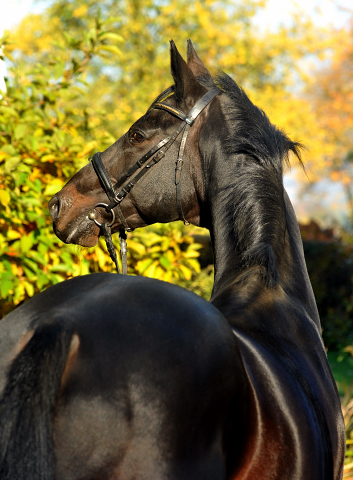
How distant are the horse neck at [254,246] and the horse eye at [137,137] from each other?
1.31 feet

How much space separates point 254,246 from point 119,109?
8.30m

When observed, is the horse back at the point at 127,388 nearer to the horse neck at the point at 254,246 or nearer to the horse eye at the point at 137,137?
the horse neck at the point at 254,246

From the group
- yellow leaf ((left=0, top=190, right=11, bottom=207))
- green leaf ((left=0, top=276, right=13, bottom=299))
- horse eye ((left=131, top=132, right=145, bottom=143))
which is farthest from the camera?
yellow leaf ((left=0, top=190, right=11, bottom=207))

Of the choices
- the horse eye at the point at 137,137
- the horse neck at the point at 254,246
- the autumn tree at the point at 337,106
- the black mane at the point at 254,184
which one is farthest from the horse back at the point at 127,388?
the autumn tree at the point at 337,106

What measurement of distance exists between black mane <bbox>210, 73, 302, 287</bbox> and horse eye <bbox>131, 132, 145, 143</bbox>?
1.43 feet

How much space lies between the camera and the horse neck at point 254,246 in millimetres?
1786

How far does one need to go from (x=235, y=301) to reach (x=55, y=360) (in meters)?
0.83

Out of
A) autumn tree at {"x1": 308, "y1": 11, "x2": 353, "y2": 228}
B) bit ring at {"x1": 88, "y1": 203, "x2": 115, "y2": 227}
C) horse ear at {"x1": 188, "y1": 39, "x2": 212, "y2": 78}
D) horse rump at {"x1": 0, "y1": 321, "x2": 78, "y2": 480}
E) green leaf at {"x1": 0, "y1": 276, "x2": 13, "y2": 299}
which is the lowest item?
horse rump at {"x1": 0, "y1": 321, "x2": 78, "y2": 480}

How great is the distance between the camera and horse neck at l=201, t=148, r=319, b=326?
1.79m

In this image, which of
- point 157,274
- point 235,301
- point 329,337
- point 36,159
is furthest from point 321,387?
point 329,337

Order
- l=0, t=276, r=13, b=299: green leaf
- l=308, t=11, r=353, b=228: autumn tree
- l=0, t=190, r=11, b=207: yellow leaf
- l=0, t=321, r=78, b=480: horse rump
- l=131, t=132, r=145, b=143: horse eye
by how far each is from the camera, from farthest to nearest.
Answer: l=308, t=11, r=353, b=228: autumn tree < l=0, t=190, r=11, b=207: yellow leaf < l=0, t=276, r=13, b=299: green leaf < l=131, t=132, r=145, b=143: horse eye < l=0, t=321, r=78, b=480: horse rump

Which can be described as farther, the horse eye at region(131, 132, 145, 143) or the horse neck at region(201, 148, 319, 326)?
the horse eye at region(131, 132, 145, 143)

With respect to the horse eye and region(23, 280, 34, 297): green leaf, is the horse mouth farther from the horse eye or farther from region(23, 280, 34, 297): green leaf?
region(23, 280, 34, 297): green leaf

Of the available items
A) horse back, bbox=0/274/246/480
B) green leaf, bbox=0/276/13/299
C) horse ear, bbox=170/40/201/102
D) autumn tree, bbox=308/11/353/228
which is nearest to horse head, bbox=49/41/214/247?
horse ear, bbox=170/40/201/102
